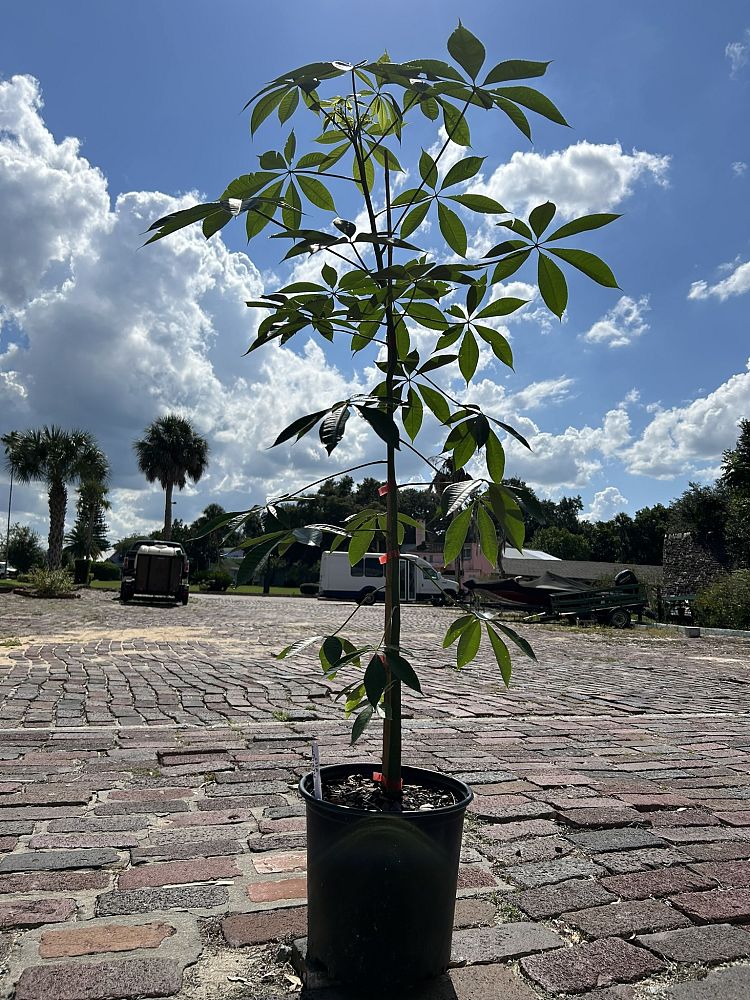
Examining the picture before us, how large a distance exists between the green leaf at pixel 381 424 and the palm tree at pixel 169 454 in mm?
41945

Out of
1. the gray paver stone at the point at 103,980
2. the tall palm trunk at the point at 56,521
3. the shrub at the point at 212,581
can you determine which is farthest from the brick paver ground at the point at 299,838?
the shrub at the point at 212,581

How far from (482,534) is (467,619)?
287 mm

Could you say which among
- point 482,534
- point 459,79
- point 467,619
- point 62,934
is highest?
point 459,79

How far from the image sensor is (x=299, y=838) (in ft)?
9.96

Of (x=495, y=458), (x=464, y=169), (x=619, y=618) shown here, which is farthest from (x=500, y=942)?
(x=619, y=618)

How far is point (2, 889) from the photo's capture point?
2.47m

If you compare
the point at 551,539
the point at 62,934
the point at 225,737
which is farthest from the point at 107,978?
the point at 551,539

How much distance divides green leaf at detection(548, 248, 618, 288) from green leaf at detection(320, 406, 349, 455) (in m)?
0.63

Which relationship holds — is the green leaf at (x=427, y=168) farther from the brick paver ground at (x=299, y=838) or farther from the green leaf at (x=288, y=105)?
the brick paver ground at (x=299, y=838)

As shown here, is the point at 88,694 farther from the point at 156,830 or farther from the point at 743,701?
the point at 743,701

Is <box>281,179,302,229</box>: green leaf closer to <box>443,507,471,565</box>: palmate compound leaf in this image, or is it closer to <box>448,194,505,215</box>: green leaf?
<box>448,194,505,215</box>: green leaf

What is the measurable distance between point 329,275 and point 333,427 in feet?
2.34

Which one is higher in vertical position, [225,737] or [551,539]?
[551,539]

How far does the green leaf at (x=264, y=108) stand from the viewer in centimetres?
193
